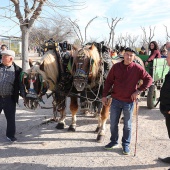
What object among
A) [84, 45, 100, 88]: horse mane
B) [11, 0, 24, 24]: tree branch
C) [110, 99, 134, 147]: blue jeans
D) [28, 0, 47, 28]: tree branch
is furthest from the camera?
[11, 0, 24, 24]: tree branch

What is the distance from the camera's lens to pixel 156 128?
14.9ft

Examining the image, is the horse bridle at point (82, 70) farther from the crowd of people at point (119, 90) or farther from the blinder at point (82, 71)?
the crowd of people at point (119, 90)

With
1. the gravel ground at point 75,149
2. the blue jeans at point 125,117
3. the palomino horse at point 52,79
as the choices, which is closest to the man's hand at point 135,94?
the blue jeans at point 125,117

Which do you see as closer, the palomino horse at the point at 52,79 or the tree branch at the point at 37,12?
the palomino horse at the point at 52,79

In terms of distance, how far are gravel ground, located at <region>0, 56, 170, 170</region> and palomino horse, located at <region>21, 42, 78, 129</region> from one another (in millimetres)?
552

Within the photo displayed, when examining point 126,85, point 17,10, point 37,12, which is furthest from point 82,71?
point 17,10

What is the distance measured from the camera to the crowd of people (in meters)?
3.07

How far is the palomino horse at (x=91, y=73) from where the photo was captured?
3510 millimetres

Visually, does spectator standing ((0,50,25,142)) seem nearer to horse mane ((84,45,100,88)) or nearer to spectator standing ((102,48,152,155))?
horse mane ((84,45,100,88))

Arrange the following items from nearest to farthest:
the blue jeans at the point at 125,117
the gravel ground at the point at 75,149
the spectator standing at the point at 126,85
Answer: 1. the gravel ground at the point at 75,149
2. the spectator standing at the point at 126,85
3. the blue jeans at the point at 125,117

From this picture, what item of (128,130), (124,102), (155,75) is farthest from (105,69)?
(155,75)

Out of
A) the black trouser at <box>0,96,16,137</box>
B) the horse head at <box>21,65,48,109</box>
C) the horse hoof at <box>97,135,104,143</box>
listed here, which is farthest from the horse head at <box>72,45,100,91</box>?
the black trouser at <box>0,96,16,137</box>

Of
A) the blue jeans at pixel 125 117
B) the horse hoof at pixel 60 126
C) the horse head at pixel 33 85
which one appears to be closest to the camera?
the blue jeans at pixel 125 117

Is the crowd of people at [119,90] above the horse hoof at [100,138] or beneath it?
above
